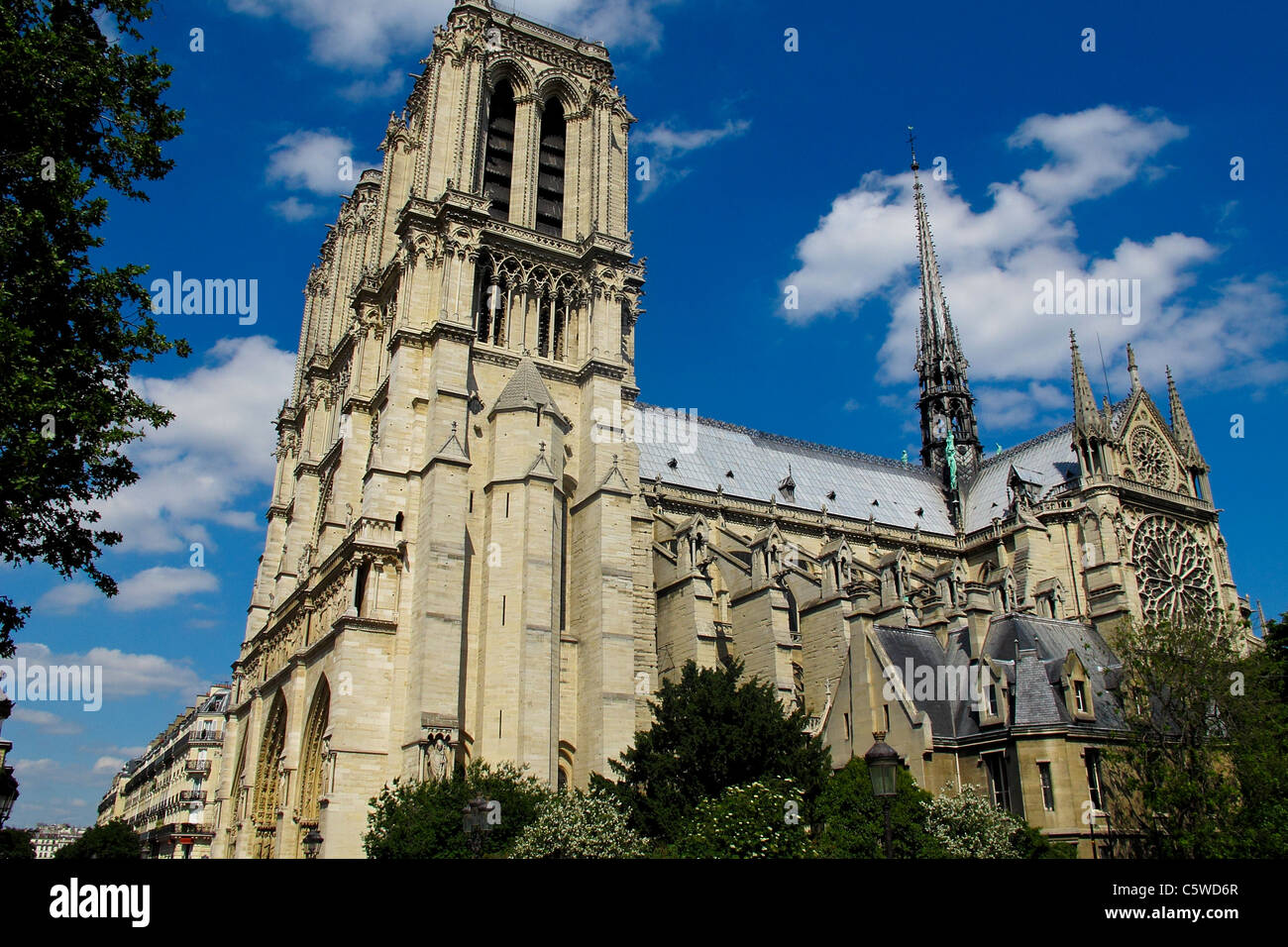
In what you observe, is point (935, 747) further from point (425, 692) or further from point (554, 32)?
point (554, 32)

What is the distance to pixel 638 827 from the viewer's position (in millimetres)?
25047

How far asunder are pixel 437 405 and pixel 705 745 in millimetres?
13998

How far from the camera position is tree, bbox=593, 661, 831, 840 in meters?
25.0

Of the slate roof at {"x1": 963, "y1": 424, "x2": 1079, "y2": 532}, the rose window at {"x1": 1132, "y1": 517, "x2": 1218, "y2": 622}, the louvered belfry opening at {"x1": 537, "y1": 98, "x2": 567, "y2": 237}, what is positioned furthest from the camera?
the slate roof at {"x1": 963, "y1": 424, "x2": 1079, "y2": 532}

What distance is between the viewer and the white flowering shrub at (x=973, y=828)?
75.4 feet

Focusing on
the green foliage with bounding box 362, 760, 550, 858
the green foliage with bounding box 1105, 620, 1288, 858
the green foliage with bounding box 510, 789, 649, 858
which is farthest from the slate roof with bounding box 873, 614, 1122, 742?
the green foliage with bounding box 362, 760, 550, 858

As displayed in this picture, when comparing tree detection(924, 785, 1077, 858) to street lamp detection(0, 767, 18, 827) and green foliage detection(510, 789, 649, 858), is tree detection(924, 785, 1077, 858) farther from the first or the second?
street lamp detection(0, 767, 18, 827)

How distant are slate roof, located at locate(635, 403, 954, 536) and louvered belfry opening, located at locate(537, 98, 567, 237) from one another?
10.2 metres

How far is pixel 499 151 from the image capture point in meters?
40.8

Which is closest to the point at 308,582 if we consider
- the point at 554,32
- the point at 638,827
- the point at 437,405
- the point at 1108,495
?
the point at 437,405

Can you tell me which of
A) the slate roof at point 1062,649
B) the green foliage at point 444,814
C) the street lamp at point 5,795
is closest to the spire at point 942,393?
the slate roof at point 1062,649

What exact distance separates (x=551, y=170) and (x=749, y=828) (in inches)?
1151

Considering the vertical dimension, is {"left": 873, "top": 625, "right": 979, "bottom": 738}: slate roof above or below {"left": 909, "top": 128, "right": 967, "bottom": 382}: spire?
below
